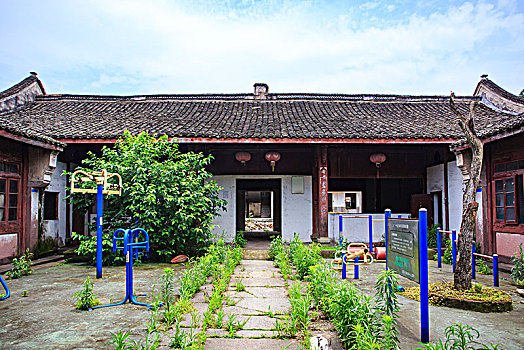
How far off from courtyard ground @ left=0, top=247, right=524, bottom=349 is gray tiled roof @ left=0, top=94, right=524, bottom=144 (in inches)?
168

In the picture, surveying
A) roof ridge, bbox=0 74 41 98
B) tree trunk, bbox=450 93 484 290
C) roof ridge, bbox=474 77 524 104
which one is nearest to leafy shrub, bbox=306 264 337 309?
tree trunk, bbox=450 93 484 290

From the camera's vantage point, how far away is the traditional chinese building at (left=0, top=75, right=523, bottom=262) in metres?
10.4

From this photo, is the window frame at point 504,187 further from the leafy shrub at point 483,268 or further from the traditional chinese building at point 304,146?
the leafy shrub at point 483,268

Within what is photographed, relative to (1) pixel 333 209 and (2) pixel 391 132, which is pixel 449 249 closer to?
(2) pixel 391 132

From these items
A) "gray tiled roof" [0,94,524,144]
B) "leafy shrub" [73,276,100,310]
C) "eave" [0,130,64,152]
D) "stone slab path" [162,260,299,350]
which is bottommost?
"stone slab path" [162,260,299,350]

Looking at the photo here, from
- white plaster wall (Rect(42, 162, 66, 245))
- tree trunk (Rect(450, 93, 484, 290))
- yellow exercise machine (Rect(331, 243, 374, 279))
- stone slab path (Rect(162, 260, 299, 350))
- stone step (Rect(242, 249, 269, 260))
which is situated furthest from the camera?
white plaster wall (Rect(42, 162, 66, 245))

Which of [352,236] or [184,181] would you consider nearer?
[184,181]

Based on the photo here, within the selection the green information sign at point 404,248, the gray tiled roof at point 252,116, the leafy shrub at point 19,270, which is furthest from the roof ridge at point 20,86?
the green information sign at point 404,248

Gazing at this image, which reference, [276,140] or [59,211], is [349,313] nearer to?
[276,140]

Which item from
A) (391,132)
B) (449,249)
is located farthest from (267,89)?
(449,249)

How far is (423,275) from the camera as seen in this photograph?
13.8 feet

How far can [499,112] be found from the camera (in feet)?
42.0

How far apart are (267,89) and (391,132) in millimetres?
6591

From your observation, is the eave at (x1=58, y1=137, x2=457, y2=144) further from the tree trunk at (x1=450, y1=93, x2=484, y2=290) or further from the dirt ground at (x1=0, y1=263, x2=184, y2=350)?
the tree trunk at (x1=450, y1=93, x2=484, y2=290)
